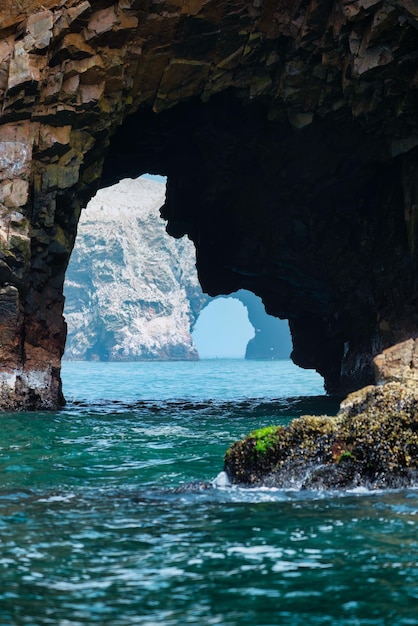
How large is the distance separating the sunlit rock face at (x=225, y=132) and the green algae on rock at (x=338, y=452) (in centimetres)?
1774

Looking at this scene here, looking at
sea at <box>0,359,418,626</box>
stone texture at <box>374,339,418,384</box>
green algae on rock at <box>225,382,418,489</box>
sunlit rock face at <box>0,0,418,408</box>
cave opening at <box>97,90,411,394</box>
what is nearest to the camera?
sea at <box>0,359,418,626</box>

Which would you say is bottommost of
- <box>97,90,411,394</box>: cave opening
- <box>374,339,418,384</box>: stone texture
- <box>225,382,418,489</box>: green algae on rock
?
<box>225,382,418,489</box>: green algae on rock

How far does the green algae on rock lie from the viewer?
1470cm

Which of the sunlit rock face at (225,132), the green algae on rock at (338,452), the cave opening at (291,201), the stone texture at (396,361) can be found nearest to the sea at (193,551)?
the green algae on rock at (338,452)

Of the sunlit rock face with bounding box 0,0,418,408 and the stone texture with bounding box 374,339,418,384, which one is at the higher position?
the sunlit rock face with bounding box 0,0,418,408

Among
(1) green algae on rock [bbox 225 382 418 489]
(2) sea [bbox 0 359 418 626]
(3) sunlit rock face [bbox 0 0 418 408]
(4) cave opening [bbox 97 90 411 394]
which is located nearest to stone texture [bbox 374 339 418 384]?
(1) green algae on rock [bbox 225 382 418 489]

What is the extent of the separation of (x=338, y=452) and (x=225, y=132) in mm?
27104

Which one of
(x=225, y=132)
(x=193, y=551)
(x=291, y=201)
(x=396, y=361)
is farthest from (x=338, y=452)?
(x=291, y=201)

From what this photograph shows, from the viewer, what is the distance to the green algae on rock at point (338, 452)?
14703 millimetres

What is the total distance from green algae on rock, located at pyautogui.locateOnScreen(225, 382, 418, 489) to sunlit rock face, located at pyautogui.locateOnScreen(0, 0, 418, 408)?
58.2ft

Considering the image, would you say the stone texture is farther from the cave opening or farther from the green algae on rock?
the cave opening

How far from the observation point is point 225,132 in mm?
39312

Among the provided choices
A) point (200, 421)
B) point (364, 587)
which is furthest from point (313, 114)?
point (364, 587)

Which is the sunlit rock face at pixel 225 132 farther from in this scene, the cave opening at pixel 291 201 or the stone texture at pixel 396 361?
the stone texture at pixel 396 361
